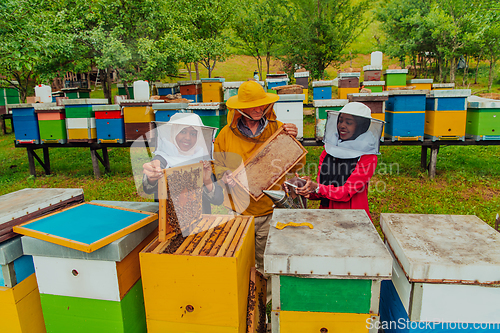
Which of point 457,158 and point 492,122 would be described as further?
point 457,158

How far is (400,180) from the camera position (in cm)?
657

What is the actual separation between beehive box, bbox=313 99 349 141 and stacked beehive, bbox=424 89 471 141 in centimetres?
169

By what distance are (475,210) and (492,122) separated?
1883 mm

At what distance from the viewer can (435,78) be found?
2414 centimetres

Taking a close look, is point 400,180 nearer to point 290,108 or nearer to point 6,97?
point 290,108

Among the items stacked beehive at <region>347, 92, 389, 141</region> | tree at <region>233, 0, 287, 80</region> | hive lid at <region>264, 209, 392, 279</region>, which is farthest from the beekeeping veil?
tree at <region>233, 0, 287, 80</region>

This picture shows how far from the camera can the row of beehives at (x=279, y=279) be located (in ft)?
4.10

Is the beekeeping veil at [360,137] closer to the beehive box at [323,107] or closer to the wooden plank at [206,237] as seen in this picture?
the wooden plank at [206,237]

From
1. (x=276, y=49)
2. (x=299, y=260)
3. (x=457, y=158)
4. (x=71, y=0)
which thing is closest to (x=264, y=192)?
(x=299, y=260)

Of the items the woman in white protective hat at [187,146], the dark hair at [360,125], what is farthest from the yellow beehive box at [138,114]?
the dark hair at [360,125]

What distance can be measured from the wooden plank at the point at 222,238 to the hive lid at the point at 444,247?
813 mm

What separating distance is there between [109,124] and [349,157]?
588 cm

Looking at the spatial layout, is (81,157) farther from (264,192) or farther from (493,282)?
(493,282)

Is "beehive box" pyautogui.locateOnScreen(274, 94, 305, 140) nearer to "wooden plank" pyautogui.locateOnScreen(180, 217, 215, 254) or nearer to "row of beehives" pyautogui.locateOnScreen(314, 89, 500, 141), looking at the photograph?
"row of beehives" pyautogui.locateOnScreen(314, 89, 500, 141)
